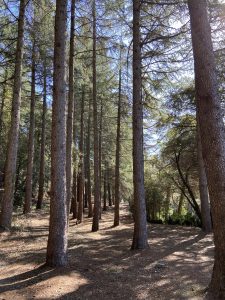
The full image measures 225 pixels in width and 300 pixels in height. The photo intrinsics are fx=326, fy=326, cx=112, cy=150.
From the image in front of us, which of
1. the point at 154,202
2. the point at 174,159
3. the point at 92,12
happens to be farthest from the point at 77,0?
the point at 154,202

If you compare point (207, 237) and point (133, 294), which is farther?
point (207, 237)

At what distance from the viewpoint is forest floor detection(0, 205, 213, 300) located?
17.0 ft

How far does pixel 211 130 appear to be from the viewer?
14.1 feet

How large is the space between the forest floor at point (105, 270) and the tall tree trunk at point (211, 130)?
98 cm

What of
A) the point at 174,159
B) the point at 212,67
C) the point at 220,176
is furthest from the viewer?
the point at 174,159

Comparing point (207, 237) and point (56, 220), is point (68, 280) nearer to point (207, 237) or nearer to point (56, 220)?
point (56, 220)

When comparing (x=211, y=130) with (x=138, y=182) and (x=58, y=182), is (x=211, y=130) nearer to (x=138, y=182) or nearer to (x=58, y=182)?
(x=58, y=182)

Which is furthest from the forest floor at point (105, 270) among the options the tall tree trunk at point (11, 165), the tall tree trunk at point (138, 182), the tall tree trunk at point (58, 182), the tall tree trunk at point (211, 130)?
the tall tree trunk at point (211, 130)

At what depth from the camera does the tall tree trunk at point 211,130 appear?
4.16m

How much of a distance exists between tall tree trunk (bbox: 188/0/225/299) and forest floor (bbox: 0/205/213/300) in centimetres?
98

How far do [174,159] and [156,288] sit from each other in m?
12.9

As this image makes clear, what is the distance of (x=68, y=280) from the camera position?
5668mm

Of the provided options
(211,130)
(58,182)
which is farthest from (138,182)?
(211,130)

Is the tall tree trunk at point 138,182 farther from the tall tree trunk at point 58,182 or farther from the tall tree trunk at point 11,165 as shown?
the tall tree trunk at point 11,165
